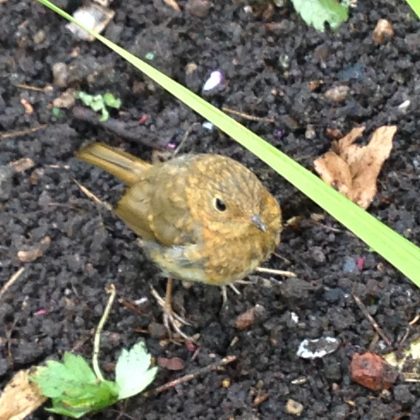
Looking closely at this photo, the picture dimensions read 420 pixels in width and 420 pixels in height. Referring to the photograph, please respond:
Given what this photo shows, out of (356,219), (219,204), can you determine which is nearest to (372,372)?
(219,204)

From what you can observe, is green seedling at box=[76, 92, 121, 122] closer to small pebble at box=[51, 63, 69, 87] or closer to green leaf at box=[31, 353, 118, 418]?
small pebble at box=[51, 63, 69, 87]

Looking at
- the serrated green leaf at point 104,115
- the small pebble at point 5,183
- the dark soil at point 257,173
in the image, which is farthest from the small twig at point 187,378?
the serrated green leaf at point 104,115

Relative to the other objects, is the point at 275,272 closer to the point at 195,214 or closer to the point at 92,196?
the point at 195,214

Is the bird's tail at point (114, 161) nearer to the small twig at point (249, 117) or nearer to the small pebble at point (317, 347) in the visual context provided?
the small twig at point (249, 117)

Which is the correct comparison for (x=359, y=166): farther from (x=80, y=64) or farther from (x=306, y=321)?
(x=80, y=64)

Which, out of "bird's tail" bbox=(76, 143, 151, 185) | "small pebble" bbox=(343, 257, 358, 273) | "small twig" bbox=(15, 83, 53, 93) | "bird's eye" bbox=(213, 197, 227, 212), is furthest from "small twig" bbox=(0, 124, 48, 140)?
"small pebble" bbox=(343, 257, 358, 273)

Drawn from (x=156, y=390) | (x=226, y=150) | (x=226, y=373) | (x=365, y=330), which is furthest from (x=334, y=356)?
(x=226, y=150)

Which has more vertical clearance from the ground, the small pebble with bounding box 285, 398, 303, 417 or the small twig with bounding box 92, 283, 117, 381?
the small pebble with bounding box 285, 398, 303, 417
